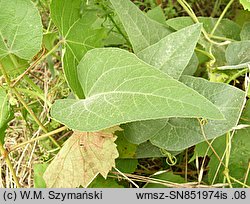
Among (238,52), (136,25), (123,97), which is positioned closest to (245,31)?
(238,52)

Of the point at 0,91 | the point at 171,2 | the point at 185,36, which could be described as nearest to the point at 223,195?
the point at 185,36

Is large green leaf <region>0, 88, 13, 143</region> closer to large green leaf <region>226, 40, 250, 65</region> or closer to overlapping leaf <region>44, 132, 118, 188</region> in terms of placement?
overlapping leaf <region>44, 132, 118, 188</region>

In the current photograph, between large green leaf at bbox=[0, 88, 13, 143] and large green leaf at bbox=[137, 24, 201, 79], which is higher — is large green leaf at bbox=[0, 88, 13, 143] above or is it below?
below

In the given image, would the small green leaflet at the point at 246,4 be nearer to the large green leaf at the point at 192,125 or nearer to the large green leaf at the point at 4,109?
the large green leaf at the point at 192,125

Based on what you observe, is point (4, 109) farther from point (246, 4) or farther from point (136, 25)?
point (246, 4)
